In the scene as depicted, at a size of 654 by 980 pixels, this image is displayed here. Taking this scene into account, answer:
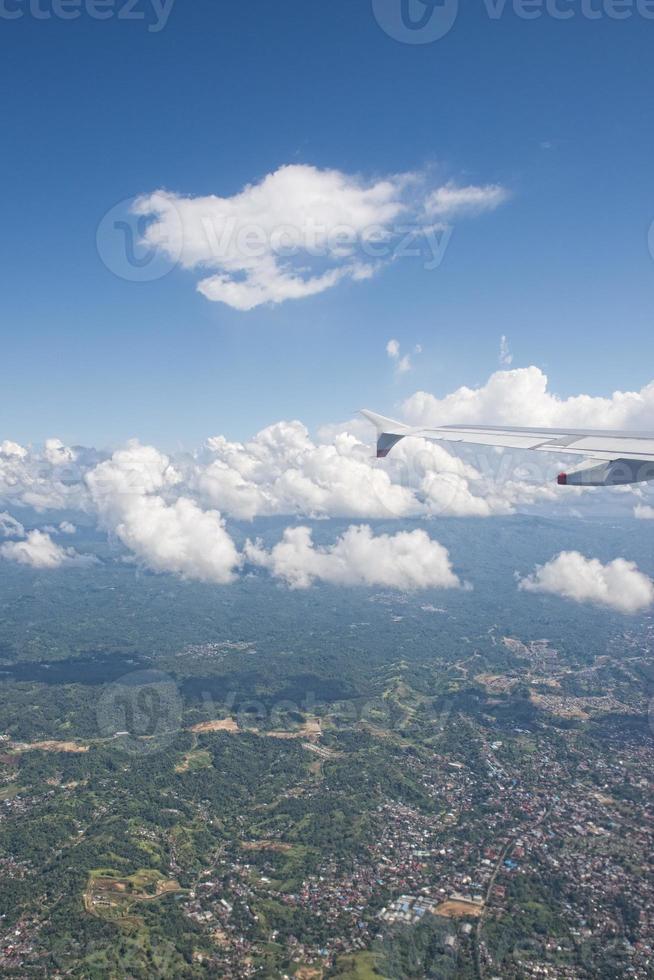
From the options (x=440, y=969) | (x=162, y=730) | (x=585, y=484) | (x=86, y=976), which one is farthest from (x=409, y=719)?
(x=585, y=484)

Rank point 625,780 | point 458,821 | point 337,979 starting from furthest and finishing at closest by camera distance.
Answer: point 625,780
point 458,821
point 337,979

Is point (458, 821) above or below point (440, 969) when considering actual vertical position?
below

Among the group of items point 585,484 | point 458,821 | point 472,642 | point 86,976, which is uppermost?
point 585,484

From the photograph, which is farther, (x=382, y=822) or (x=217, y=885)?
(x=382, y=822)

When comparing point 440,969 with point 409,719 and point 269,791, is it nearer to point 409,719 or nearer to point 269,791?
point 269,791

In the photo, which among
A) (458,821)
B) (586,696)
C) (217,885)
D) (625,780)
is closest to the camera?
(217,885)

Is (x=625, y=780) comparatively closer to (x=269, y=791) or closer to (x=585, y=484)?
(x=269, y=791)
